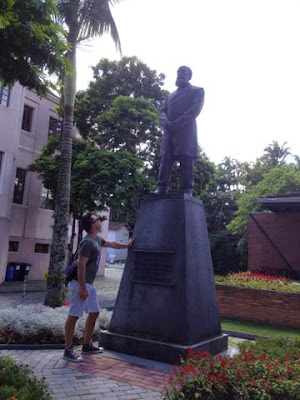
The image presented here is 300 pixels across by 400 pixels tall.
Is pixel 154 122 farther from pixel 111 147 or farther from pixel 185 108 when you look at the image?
pixel 185 108

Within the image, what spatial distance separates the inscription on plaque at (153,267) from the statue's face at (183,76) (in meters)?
3.11

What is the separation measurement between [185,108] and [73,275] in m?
3.55

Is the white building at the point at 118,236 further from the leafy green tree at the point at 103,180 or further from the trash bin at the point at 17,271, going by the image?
the leafy green tree at the point at 103,180

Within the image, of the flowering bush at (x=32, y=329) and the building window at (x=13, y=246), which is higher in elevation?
the building window at (x=13, y=246)

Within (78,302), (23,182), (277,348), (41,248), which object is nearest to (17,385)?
(78,302)

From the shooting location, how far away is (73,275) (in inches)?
223

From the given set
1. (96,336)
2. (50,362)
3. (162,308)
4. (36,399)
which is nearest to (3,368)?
(36,399)

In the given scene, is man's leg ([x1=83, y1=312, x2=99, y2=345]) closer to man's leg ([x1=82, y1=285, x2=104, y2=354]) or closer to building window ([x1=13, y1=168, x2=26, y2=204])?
man's leg ([x1=82, y1=285, x2=104, y2=354])

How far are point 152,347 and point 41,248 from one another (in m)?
17.5

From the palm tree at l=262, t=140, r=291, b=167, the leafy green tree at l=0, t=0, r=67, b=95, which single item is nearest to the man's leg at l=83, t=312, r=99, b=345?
the leafy green tree at l=0, t=0, r=67, b=95

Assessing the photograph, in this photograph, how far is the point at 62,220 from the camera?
12.1 metres

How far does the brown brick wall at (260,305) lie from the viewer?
10.7 meters

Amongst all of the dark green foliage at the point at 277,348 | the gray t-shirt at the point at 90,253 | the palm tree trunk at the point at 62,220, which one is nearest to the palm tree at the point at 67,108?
the palm tree trunk at the point at 62,220

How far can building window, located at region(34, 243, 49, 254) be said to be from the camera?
22016 mm
